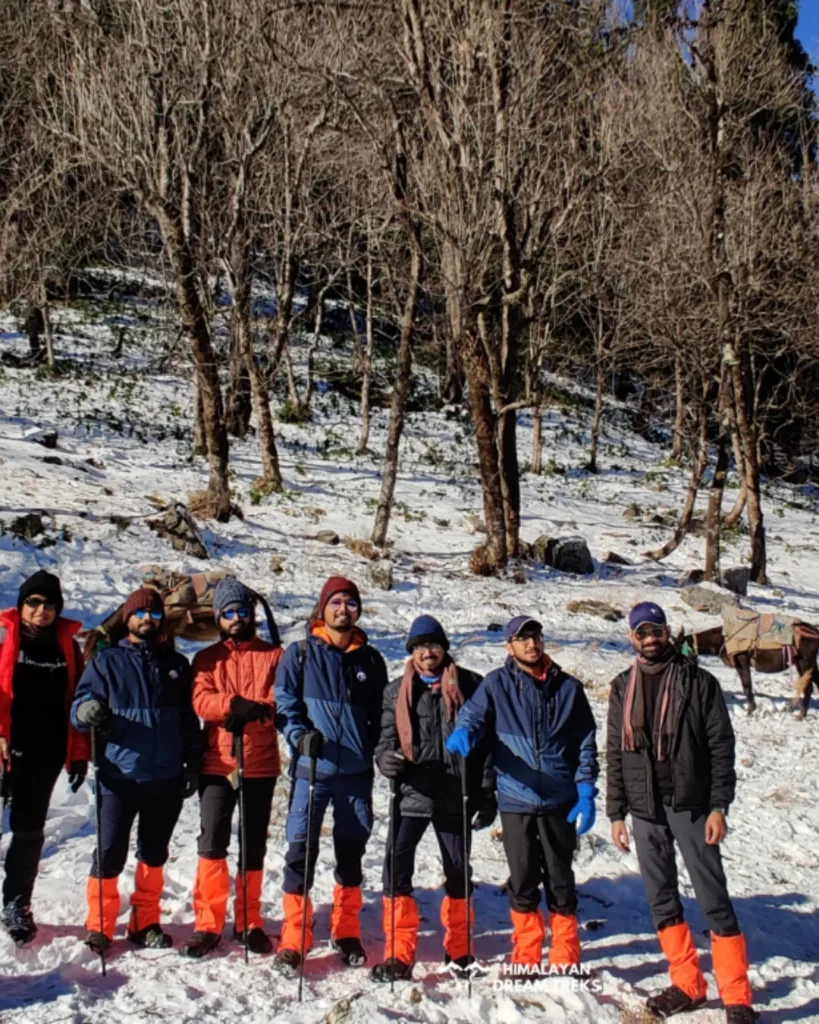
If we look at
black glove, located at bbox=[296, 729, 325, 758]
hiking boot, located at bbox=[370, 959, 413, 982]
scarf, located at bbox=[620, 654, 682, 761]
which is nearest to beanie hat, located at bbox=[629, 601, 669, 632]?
scarf, located at bbox=[620, 654, 682, 761]

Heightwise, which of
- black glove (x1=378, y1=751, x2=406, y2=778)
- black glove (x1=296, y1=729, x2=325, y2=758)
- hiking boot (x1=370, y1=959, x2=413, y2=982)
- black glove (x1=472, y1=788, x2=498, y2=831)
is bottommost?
hiking boot (x1=370, y1=959, x2=413, y2=982)

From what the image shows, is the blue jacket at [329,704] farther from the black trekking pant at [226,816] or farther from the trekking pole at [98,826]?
the trekking pole at [98,826]

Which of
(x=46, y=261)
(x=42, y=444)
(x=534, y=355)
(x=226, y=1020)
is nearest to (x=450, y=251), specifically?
(x=534, y=355)

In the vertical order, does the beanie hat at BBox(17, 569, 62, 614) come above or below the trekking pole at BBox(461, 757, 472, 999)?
above

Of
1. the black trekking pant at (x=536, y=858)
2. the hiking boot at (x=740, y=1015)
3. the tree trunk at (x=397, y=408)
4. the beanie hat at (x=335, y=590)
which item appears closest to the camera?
the hiking boot at (x=740, y=1015)

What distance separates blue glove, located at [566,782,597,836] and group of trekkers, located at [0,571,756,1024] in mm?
14

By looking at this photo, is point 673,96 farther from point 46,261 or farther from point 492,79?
point 46,261

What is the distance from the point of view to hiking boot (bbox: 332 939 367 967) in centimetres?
460

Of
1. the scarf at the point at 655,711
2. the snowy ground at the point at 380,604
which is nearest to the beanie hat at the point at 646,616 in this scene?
the scarf at the point at 655,711

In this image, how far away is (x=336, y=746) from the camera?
467 cm

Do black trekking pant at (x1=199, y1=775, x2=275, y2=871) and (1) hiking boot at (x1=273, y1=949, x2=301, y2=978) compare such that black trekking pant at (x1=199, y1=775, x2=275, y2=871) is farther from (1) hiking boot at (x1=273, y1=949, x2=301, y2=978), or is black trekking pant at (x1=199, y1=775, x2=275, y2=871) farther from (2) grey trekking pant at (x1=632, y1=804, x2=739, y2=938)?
(2) grey trekking pant at (x1=632, y1=804, x2=739, y2=938)

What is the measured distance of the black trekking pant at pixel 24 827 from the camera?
4609 mm

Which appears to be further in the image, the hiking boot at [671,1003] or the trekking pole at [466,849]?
the trekking pole at [466,849]

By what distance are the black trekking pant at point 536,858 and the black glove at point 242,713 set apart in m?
1.32
